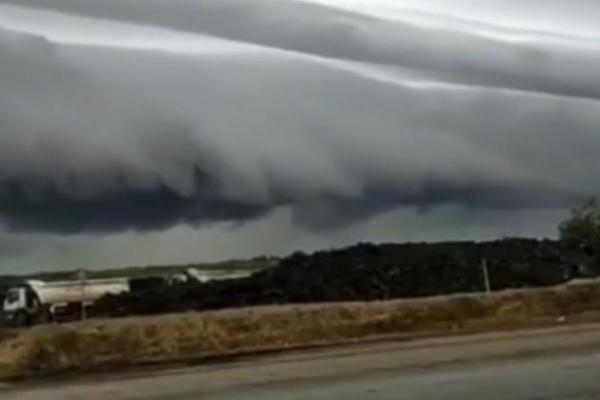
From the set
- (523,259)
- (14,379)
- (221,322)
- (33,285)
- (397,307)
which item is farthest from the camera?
(523,259)

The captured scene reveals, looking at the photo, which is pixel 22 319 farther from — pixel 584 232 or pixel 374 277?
pixel 584 232

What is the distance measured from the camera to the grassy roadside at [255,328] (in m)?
30.8

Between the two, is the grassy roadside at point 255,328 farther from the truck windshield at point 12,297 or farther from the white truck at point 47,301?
the truck windshield at point 12,297

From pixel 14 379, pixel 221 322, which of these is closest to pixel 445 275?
pixel 221 322

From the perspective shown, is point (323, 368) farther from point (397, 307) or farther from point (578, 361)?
point (397, 307)

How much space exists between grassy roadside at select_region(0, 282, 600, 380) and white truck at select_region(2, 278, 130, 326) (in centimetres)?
518

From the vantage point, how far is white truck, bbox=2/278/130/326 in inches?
1545

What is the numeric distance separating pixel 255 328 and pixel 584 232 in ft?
113

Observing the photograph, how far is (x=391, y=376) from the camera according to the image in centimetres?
2019

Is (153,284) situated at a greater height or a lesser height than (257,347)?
greater

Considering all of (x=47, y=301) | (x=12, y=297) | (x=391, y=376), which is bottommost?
(x=391, y=376)

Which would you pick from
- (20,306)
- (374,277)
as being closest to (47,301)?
(20,306)

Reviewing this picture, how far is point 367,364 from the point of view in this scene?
23.5 meters

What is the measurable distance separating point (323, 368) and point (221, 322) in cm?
1269
